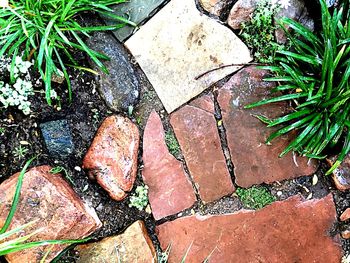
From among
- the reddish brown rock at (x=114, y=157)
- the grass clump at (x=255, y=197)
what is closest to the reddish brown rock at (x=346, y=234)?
the grass clump at (x=255, y=197)

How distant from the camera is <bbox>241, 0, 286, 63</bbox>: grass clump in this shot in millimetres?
2355

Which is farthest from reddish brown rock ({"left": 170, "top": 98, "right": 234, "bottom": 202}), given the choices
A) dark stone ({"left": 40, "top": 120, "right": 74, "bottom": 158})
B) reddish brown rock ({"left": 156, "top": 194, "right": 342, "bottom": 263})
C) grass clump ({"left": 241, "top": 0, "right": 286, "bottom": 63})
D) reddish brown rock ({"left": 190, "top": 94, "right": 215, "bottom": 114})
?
dark stone ({"left": 40, "top": 120, "right": 74, "bottom": 158})

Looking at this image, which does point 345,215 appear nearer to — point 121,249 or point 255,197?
point 255,197

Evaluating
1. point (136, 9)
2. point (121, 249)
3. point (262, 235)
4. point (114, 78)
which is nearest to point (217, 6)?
point (136, 9)

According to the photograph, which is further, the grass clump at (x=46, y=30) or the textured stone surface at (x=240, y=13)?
the textured stone surface at (x=240, y=13)

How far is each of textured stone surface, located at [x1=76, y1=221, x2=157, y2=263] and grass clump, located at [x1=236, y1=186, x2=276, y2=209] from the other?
428 millimetres

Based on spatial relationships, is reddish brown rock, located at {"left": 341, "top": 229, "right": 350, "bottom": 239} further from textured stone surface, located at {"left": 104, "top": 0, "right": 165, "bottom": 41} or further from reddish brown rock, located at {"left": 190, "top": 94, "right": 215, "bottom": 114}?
textured stone surface, located at {"left": 104, "top": 0, "right": 165, "bottom": 41}

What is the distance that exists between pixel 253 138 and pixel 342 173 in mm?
377

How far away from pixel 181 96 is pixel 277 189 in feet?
1.78

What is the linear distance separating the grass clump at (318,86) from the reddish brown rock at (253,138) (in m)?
0.05

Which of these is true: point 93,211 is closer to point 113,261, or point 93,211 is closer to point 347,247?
point 113,261

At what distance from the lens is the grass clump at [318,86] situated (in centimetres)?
221

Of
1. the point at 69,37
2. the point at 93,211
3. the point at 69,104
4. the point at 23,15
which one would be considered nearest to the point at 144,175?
the point at 93,211

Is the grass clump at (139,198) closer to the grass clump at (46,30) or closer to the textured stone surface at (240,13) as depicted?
the grass clump at (46,30)
